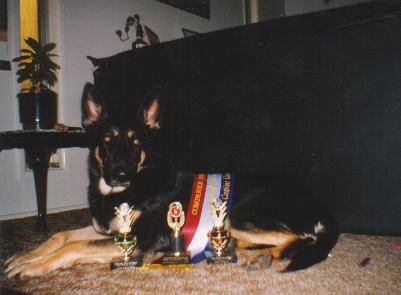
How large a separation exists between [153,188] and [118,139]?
352 mm

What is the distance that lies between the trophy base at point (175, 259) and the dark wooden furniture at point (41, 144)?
96 centimetres

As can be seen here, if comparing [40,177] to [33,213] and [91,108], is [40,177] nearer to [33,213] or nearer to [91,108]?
[91,108]

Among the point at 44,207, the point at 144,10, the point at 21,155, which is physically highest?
the point at 144,10

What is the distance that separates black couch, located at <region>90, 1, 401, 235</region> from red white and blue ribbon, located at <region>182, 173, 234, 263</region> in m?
0.34

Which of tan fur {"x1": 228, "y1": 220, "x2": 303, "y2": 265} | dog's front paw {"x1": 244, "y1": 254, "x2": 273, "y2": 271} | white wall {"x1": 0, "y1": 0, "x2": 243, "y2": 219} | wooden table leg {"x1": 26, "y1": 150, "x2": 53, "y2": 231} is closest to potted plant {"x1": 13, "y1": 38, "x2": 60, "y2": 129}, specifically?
wooden table leg {"x1": 26, "y1": 150, "x2": 53, "y2": 231}

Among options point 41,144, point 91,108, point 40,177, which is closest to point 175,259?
point 91,108

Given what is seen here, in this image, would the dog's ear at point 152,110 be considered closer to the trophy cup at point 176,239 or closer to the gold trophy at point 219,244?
the trophy cup at point 176,239

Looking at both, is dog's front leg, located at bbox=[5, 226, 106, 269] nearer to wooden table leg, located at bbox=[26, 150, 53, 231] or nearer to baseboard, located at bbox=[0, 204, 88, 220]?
wooden table leg, located at bbox=[26, 150, 53, 231]

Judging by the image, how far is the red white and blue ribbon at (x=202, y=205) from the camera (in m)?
1.86

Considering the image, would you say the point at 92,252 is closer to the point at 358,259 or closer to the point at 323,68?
the point at 358,259

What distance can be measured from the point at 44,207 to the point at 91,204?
64 centimetres

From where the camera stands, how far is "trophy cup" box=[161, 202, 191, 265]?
5.17 ft

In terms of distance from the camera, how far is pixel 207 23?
5.11m

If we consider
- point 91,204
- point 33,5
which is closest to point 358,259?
point 91,204
